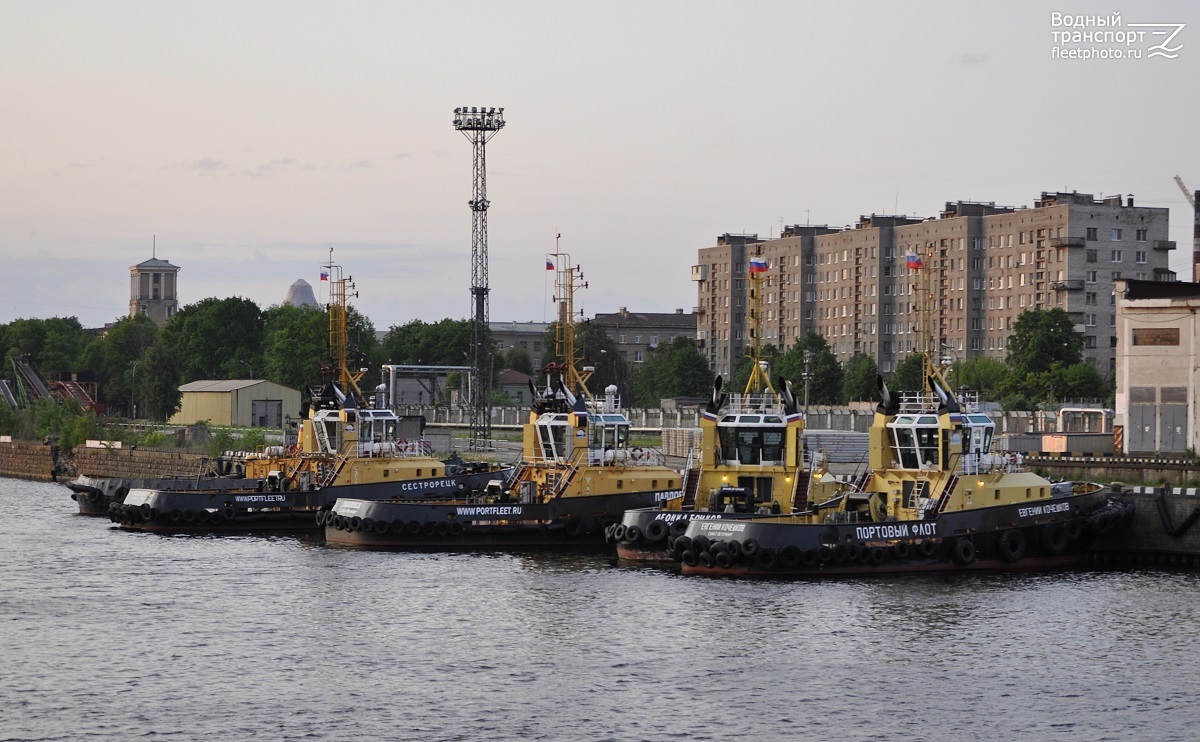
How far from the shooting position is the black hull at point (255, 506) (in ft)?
171

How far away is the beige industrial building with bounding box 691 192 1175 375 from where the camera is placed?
388 feet

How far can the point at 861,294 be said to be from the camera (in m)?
138

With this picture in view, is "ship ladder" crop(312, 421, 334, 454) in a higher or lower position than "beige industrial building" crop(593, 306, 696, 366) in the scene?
lower

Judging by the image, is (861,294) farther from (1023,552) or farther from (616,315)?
(1023,552)

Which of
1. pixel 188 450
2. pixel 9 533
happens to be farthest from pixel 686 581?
pixel 188 450

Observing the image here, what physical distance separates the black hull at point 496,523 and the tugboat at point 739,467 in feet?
9.82

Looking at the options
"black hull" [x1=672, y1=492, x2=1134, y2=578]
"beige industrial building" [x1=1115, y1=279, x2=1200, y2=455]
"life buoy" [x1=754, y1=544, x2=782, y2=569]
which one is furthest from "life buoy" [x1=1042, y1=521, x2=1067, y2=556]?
"beige industrial building" [x1=1115, y1=279, x2=1200, y2=455]

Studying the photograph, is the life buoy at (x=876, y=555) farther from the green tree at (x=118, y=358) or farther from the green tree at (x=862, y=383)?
the green tree at (x=118, y=358)

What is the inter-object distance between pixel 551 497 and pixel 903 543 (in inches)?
446

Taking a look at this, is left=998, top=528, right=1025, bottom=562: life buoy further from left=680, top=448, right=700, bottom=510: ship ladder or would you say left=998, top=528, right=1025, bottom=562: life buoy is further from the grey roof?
the grey roof

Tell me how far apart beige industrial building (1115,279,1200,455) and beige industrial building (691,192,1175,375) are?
3768 centimetres

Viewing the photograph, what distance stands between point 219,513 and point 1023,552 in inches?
1002

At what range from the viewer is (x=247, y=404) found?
384ft

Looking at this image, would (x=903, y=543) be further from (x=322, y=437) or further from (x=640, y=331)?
(x=640, y=331)
